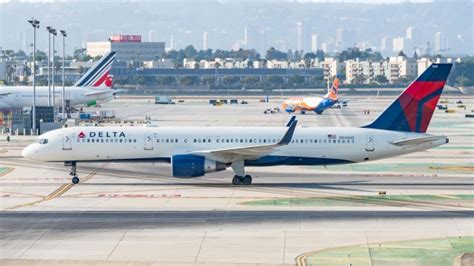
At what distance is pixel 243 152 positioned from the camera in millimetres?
57562

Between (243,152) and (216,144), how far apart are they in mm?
2121

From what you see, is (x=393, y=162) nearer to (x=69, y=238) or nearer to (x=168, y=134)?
(x=168, y=134)

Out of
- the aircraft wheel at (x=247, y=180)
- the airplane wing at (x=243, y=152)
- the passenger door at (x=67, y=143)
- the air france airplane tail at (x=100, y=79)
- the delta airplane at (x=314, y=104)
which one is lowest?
the aircraft wheel at (x=247, y=180)

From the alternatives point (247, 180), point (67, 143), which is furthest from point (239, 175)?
point (67, 143)

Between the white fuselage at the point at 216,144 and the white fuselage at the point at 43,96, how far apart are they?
7615cm

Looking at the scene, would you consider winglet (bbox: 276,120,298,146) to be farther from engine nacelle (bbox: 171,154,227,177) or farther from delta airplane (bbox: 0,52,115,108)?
delta airplane (bbox: 0,52,115,108)

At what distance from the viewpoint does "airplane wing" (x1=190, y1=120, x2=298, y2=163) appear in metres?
56.5

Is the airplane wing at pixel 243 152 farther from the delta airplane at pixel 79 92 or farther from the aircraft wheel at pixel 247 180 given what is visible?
the delta airplane at pixel 79 92

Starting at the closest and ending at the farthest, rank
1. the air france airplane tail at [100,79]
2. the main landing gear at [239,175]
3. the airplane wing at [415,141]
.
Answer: the airplane wing at [415,141] < the main landing gear at [239,175] < the air france airplane tail at [100,79]

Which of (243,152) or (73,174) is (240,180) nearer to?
(243,152)

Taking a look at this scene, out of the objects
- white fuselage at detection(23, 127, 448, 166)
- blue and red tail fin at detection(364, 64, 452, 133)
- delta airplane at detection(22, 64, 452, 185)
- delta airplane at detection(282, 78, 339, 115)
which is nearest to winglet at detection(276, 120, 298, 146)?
delta airplane at detection(22, 64, 452, 185)

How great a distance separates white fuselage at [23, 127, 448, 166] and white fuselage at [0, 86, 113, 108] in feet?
250

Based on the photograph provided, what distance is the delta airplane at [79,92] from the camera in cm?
13659

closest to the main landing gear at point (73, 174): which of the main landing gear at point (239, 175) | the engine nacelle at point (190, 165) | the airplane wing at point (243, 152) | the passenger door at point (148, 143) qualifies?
the passenger door at point (148, 143)
